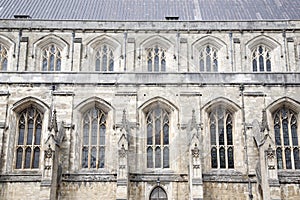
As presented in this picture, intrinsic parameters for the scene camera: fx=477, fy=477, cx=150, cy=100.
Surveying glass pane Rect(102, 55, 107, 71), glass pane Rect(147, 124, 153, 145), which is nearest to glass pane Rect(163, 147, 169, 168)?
glass pane Rect(147, 124, 153, 145)

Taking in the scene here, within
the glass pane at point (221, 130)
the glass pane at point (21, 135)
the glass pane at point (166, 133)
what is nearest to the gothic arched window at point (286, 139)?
the glass pane at point (221, 130)

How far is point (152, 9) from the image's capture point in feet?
101

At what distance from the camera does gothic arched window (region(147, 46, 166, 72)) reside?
2803 cm

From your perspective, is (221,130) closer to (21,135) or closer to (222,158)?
(222,158)

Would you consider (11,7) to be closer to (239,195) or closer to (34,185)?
(34,185)

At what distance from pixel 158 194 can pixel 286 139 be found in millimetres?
6238

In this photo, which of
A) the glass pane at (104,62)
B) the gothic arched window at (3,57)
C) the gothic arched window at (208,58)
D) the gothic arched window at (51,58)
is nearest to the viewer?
the gothic arched window at (3,57)

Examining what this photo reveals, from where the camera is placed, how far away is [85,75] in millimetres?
22188

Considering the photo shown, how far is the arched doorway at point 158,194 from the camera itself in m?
20.2

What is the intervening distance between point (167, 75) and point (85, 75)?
3818 mm

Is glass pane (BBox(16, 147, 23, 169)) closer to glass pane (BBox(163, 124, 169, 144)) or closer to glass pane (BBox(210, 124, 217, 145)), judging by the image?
glass pane (BBox(163, 124, 169, 144))

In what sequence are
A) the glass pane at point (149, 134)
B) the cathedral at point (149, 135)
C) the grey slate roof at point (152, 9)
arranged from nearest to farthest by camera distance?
the cathedral at point (149, 135)
the glass pane at point (149, 134)
the grey slate roof at point (152, 9)

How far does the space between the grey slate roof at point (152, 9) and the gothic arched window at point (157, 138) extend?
31.8 ft

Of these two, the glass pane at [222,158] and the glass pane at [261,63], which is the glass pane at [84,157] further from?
the glass pane at [261,63]
